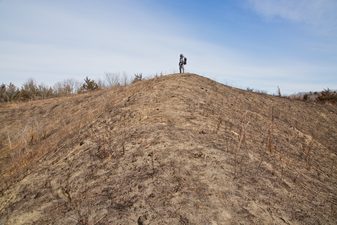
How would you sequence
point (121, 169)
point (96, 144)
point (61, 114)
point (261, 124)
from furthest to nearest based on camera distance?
point (61, 114), point (261, 124), point (96, 144), point (121, 169)

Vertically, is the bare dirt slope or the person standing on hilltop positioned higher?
the person standing on hilltop

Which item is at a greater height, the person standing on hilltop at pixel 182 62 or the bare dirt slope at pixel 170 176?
the person standing on hilltop at pixel 182 62

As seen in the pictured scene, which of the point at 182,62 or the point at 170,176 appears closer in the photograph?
the point at 170,176

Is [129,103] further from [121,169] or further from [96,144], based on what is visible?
[121,169]

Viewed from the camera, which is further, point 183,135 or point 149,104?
point 149,104

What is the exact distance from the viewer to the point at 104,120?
16.6 ft

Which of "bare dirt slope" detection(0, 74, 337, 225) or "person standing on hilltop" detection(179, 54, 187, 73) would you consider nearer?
"bare dirt slope" detection(0, 74, 337, 225)

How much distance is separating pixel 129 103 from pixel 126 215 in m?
4.02

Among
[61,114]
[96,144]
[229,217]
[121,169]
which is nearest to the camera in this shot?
[229,217]

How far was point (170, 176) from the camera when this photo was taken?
271cm

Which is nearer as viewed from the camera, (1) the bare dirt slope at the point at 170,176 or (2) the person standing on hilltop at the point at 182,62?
(1) the bare dirt slope at the point at 170,176

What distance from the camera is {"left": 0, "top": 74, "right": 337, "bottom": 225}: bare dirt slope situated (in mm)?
2293

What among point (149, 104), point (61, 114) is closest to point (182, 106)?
point (149, 104)

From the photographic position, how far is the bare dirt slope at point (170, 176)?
7.52 ft
